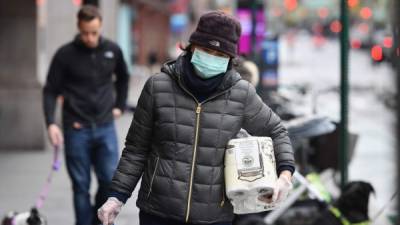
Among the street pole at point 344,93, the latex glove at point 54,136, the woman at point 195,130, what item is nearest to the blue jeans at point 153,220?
the woman at point 195,130

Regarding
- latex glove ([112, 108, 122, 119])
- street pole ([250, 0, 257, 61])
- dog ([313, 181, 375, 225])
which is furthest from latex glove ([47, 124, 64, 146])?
street pole ([250, 0, 257, 61])

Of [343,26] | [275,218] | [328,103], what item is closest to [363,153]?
[343,26]

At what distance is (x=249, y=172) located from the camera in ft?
12.2

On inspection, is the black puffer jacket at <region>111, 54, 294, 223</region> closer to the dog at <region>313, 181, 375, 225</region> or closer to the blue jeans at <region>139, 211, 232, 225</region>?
the blue jeans at <region>139, 211, 232, 225</region>

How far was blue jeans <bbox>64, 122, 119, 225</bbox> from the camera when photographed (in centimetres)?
631

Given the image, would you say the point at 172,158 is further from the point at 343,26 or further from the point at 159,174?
the point at 343,26

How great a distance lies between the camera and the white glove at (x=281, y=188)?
3.73 metres

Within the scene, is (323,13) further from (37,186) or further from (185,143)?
(185,143)

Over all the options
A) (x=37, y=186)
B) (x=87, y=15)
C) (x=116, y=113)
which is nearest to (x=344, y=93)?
(x=116, y=113)

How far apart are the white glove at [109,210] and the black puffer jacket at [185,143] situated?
0.19ft

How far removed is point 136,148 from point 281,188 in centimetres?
72

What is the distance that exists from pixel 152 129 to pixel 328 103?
66.4ft

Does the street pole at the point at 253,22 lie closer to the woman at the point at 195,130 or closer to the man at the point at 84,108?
the man at the point at 84,108

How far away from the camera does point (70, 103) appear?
6348mm
